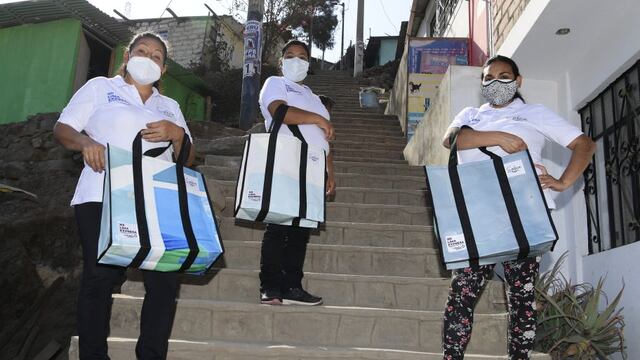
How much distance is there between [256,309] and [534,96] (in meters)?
3.14

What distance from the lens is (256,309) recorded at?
3002mm

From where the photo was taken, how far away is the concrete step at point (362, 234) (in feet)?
→ 14.3

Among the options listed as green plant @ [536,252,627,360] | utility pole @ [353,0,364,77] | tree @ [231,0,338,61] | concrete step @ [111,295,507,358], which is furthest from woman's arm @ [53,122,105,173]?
utility pole @ [353,0,364,77]

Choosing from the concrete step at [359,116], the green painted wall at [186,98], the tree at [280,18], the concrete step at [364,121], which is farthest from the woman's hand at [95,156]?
the tree at [280,18]

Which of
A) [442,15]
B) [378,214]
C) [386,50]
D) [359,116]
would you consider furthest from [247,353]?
[386,50]

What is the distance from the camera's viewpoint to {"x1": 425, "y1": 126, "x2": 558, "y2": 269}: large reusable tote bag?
86.0 inches

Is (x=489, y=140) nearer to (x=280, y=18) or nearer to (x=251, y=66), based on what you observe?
(x=251, y=66)

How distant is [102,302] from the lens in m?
2.17

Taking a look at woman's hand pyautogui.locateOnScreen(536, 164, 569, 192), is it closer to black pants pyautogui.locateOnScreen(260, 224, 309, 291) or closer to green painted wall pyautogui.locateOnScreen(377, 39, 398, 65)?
black pants pyautogui.locateOnScreen(260, 224, 309, 291)

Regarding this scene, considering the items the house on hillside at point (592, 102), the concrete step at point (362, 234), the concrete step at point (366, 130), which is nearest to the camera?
the house on hillside at point (592, 102)

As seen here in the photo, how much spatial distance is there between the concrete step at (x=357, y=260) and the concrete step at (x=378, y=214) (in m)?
0.95

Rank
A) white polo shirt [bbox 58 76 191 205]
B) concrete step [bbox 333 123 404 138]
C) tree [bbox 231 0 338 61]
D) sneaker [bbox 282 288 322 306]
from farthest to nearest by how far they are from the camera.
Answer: tree [bbox 231 0 338 61] → concrete step [bbox 333 123 404 138] → sneaker [bbox 282 288 322 306] → white polo shirt [bbox 58 76 191 205]

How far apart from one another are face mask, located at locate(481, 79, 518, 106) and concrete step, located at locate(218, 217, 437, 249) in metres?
1.83

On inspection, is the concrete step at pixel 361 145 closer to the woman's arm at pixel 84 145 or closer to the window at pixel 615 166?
the window at pixel 615 166
